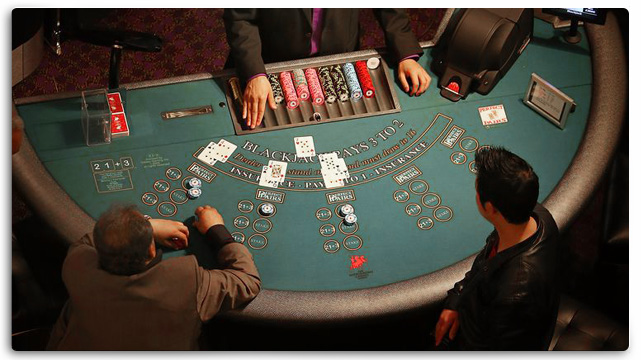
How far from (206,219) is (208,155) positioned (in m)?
0.36

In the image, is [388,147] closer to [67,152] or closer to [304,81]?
[304,81]

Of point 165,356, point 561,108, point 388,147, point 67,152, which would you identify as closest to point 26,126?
point 67,152

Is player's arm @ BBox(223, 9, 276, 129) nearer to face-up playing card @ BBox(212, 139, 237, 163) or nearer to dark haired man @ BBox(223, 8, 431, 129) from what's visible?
dark haired man @ BBox(223, 8, 431, 129)

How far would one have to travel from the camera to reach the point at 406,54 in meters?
3.87

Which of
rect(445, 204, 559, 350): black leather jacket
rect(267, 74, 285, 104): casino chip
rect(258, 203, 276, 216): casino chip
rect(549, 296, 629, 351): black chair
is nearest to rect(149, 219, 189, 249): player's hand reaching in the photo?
rect(258, 203, 276, 216): casino chip

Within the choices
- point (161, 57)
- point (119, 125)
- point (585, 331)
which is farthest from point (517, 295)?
point (161, 57)

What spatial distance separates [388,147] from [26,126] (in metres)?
1.56

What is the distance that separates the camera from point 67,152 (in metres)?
3.59

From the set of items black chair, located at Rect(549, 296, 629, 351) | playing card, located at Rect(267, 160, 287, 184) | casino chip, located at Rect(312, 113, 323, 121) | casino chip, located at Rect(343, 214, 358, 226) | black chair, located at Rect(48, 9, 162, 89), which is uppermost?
black chair, located at Rect(48, 9, 162, 89)

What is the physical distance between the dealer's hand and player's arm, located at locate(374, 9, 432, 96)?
1.08 meters

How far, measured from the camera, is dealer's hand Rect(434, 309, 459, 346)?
3.27 metres

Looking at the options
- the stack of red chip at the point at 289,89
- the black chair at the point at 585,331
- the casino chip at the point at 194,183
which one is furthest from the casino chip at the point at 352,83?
the black chair at the point at 585,331

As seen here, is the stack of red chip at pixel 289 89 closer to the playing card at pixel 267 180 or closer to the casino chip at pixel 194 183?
the playing card at pixel 267 180
